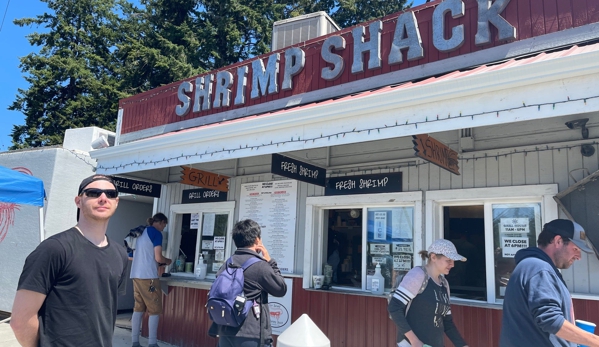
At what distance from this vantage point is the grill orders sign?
4.68 metres

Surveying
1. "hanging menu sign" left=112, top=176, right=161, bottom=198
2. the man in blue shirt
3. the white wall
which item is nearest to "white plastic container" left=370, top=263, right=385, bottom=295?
the man in blue shirt

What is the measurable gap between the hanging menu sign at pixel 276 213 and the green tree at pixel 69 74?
58.5 feet

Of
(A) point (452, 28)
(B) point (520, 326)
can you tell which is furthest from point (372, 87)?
(B) point (520, 326)

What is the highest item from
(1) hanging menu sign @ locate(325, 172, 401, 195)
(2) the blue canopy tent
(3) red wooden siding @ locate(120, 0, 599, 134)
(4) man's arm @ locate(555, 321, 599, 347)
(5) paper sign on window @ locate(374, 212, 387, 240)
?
(3) red wooden siding @ locate(120, 0, 599, 134)

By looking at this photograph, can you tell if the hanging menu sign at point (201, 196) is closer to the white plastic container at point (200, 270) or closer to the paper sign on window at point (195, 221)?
the paper sign on window at point (195, 221)

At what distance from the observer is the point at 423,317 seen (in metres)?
3.23

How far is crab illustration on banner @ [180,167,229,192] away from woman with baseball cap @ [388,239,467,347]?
161 inches

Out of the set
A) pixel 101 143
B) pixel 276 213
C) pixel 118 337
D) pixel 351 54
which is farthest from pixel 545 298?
pixel 101 143

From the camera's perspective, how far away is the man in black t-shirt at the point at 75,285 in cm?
214

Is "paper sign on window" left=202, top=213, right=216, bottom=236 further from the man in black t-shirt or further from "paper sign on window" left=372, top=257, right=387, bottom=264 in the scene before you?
the man in black t-shirt

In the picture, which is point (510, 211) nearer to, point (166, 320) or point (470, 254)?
point (470, 254)

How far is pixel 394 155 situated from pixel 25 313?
4.20 m

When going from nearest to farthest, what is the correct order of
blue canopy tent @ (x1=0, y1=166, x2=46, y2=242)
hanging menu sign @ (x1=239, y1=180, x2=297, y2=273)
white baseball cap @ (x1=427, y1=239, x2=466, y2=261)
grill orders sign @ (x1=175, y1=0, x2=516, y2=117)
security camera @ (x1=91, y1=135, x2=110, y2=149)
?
white baseball cap @ (x1=427, y1=239, x2=466, y2=261)
grill orders sign @ (x1=175, y1=0, x2=516, y2=117)
blue canopy tent @ (x1=0, y1=166, x2=46, y2=242)
hanging menu sign @ (x1=239, y1=180, x2=297, y2=273)
security camera @ (x1=91, y1=135, x2=110, y2=149)

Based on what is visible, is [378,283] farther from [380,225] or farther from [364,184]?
[364,184]
